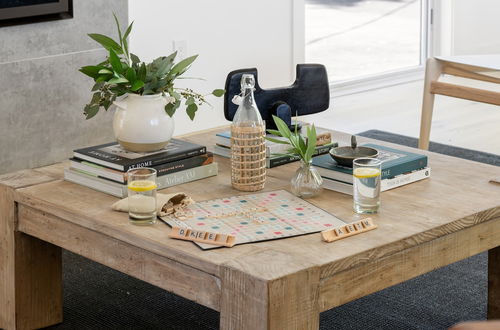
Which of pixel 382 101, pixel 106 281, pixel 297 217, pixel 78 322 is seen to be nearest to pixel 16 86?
pixel 106 281

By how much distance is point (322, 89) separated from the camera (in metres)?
2.78

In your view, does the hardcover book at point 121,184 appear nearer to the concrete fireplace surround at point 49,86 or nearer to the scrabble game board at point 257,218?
the scrabble game board at point 257,218

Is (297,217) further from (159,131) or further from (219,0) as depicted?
(219,0)

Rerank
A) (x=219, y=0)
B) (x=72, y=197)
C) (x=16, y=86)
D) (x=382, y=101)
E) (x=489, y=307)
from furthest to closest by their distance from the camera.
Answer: (x=382, y=101) < (x=219, y=0) < (x=16, y=86) < (x=489, y=307) < (x=72, y=197)

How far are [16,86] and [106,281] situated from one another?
3.41 feet

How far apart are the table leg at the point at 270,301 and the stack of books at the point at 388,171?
0.49 metres

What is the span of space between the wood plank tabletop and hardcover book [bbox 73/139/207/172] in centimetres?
7

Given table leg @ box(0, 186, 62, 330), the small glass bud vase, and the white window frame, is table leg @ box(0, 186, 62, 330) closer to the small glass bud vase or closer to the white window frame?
the small glass bud vase

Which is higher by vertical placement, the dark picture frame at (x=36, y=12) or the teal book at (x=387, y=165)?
the dark picture frame at (x=36, y=12)

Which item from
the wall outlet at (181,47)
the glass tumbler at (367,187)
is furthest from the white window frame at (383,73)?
the glass tumbler at (367,187)

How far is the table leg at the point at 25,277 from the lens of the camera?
2145 millimetres

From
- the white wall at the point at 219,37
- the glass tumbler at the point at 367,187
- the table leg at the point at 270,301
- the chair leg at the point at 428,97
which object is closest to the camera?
the table leg at the point at 270,301

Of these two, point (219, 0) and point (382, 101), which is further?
point (382, 101)

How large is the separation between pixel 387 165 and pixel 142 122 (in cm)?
58
